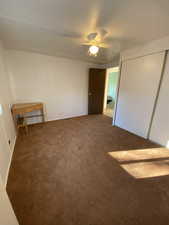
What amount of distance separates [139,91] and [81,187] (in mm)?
2459

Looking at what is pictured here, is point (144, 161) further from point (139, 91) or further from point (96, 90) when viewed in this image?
point (96, 90)

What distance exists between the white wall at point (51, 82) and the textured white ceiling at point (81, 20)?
2.63 ft

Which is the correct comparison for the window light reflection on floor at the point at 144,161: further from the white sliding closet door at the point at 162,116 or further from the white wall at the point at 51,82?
the white wall at the point at 51,82

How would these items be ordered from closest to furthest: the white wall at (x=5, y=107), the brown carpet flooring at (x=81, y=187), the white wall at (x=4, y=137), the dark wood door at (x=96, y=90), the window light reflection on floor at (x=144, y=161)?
the brown carpet flooring at (x=81, y=187)
the white wall at (x=4, y=137)
the window light reflection on floor at (x=144, y=161)
the white wall at (x=5, y=107)
the dark wood door at (x=96, y=90)

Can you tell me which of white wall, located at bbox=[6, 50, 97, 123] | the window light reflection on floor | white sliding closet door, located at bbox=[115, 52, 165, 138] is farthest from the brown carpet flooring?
white wall, located at bbox=[6, 50, 97, 123]

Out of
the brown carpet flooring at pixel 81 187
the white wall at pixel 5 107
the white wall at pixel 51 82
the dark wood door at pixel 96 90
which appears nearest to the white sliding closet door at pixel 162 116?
the brown carpet flooring at pixel 81 187

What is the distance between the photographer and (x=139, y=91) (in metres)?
2.58

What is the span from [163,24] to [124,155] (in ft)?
7.82

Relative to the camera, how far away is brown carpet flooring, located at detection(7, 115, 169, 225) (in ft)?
3.61

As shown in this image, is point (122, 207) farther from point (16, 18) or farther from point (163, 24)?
point (16, 18)

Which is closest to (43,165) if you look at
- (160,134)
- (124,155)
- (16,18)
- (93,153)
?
(93,153)

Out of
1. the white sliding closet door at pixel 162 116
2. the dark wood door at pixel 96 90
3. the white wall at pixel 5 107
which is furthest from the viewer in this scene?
the dark wood door at pixel 96 90

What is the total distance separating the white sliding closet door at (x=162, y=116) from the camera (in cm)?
212

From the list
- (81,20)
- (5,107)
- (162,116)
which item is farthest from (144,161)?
(5,107)
